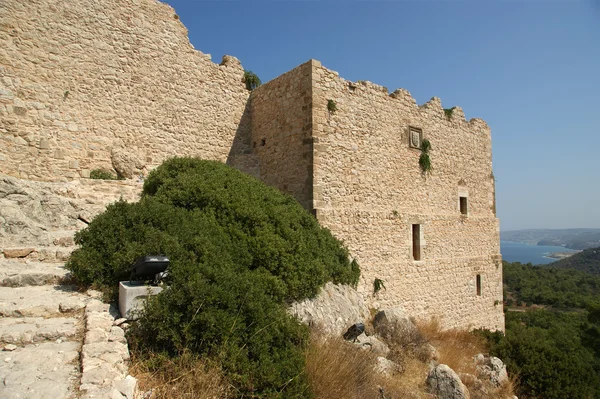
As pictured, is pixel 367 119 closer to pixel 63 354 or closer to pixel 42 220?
pixel 42 220

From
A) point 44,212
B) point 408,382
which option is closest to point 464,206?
point 408,382

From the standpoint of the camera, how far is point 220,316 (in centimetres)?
401

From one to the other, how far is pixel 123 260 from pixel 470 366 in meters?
6.87

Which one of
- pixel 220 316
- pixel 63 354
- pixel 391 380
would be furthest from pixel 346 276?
pixel 63 354

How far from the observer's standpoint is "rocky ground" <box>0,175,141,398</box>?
9.71 feet

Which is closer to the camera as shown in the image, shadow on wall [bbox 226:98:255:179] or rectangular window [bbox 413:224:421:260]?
shadow on wall [bbox 226:98:255:179]

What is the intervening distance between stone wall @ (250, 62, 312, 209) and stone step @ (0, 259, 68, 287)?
205 inches

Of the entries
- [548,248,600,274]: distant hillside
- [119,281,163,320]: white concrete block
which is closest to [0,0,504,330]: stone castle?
[119,281,163,320]: white concrete block

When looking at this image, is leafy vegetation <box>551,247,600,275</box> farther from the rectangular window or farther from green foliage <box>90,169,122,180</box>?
green foliage <box>90,169,122,180</box>

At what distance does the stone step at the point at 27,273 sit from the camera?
493 centimetres

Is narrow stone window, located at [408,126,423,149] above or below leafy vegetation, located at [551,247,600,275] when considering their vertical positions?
above

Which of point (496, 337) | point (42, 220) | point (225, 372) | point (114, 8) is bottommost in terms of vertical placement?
point (496, 337)

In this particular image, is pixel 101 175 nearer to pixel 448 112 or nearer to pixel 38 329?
pixel 38 329

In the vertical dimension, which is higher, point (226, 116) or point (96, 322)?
point (226, 116)
